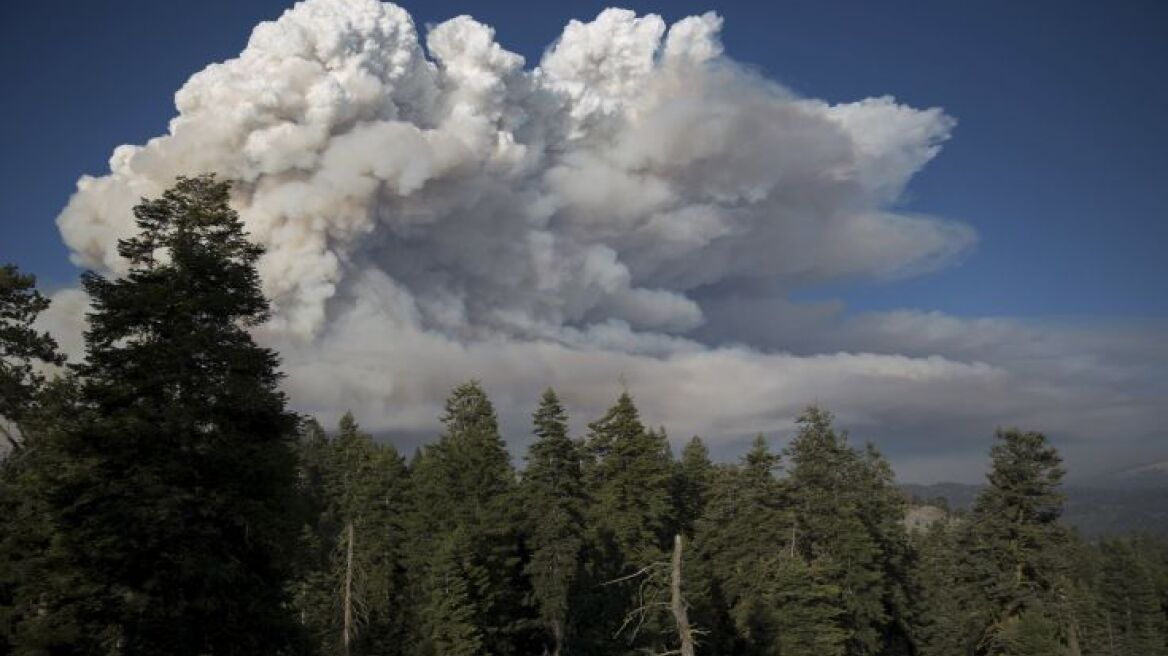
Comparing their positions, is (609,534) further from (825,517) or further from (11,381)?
(11,381)

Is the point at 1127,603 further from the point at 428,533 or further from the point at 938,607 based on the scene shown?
the point at 428,533

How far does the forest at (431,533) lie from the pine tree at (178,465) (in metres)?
0.06

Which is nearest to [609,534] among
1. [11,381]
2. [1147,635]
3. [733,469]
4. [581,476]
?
[581,476]

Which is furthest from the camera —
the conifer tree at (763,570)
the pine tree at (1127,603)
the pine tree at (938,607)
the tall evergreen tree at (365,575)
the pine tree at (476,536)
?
the pine tree at (1127,603)

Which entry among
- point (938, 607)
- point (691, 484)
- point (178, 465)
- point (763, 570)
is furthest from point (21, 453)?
point (938, 607)

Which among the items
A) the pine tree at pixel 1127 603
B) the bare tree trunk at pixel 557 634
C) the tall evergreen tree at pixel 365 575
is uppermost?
the tall evergreen tree at pixel 365 575

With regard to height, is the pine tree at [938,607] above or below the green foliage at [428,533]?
below

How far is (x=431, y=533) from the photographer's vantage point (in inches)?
1994

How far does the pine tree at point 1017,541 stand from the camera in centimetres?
4062

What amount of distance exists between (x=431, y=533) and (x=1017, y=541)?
112 feet

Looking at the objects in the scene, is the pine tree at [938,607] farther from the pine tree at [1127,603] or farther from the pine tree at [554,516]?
the pine tree at [554,516]

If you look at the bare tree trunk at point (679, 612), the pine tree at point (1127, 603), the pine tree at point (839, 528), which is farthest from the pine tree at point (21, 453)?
the pine tree at point (1127, 603)

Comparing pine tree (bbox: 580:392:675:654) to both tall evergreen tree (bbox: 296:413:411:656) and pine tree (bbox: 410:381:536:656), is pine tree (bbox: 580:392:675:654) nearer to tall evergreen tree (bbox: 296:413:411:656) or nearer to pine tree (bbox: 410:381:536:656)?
pine tree (bbox: 410:381:536:656)

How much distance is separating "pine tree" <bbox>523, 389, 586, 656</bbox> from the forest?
15 centimetres
